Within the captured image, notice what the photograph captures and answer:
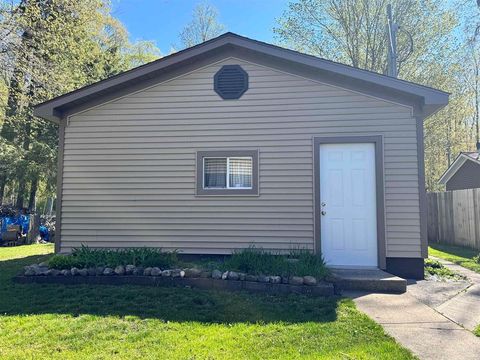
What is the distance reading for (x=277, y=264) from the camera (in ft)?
18.7

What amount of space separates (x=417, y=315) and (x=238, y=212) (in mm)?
3549

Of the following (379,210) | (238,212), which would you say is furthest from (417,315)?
(238,212)

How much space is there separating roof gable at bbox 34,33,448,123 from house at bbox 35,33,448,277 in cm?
2

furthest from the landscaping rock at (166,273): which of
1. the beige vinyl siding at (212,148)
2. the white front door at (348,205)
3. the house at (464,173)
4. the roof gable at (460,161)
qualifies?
the house at (464,173)

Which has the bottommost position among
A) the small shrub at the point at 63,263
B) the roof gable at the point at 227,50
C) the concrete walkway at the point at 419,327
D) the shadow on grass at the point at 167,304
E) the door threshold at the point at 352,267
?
the concrete walkway at the point at 419,327

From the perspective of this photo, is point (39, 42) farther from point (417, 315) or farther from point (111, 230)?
point (417, 315)

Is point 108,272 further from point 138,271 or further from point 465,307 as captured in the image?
point 465,307

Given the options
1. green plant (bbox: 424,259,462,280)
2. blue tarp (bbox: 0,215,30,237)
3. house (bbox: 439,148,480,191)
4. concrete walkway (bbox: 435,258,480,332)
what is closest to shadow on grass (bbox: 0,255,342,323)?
concrete walkway (bbox: 435,258,480,332)

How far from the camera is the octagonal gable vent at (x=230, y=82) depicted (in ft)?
23.6

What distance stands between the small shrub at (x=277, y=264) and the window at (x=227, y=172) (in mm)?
1302

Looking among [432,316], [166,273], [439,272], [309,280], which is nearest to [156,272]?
[166,273]

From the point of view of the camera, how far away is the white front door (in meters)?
6.62

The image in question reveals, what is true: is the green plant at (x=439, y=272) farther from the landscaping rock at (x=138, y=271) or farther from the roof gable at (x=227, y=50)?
the landscaping rock at (x=138, y=271)

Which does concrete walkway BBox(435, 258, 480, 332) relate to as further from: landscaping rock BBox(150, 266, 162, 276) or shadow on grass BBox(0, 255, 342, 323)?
landscaping rock BBox(150, 266, 162, 276)
